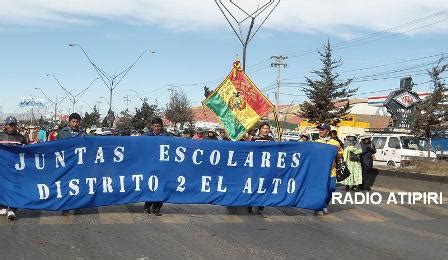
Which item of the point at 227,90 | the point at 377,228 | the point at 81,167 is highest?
the point at 227,90

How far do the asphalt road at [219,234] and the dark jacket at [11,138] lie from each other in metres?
1.16

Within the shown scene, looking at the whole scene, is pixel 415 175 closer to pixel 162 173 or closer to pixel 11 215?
pixel 162 173

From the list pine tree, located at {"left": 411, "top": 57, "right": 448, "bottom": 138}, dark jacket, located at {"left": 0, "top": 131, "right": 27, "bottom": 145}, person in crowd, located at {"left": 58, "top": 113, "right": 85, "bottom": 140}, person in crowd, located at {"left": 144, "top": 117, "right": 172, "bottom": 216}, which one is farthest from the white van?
dark jacket, located at {"left": 0, "top": 131, "right": 27, "bottom": 145}

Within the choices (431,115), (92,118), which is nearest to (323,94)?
(431,115)

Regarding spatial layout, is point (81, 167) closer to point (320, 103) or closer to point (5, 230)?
point (5, 230)

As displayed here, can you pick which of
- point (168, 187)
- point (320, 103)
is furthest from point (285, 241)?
point (320, 103)

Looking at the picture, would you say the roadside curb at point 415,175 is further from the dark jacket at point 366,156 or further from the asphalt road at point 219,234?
the asphalt road at point 219,234

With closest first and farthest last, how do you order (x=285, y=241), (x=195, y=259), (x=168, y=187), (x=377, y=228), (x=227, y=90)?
(x=195, y=259), (x=285, y=241), (x=377, y=228), (x=168, y=187), (x=227, y=90)

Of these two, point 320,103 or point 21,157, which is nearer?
point 21,157

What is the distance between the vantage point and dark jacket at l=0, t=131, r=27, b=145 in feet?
30.0

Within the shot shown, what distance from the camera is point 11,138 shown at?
363 inches

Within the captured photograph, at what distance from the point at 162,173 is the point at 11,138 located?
8.25ft

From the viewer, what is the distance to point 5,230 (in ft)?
25.0

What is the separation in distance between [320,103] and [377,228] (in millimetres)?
35469
